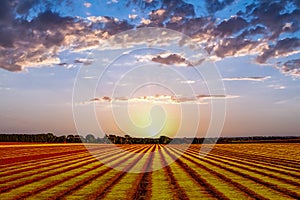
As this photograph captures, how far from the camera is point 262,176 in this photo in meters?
23.6

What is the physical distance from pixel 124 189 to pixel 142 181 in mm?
3247

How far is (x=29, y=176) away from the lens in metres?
24.2

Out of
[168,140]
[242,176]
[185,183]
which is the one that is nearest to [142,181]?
[185,183]

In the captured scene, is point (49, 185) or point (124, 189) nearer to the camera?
point (124, 189)

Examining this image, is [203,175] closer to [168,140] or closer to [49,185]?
[49,185]

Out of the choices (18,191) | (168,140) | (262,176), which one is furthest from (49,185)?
(168,140)

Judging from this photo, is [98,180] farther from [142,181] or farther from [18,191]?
[18,191]

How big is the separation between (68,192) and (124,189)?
257 cm

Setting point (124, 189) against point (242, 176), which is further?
point (242, 176)

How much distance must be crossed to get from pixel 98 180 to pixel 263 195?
9412mm

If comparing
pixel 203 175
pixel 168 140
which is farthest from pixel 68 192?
pixel 168 140

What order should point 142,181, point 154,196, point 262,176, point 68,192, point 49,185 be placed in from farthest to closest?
point 262,176 → point 142,181 → point 49,185 → point 68,192 → point 154,196

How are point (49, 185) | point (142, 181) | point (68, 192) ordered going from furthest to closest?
point (142, 181) < point (49, 185) < point (68, 192)

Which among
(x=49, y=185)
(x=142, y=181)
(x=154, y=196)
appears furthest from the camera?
(x=142, y=181)
